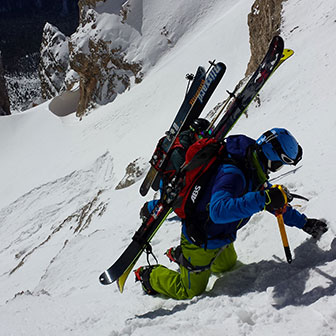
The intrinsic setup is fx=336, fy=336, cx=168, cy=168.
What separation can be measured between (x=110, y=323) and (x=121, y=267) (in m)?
0.82

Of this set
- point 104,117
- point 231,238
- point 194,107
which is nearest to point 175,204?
point 231,238

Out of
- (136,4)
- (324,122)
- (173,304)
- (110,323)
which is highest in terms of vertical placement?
(136,4)

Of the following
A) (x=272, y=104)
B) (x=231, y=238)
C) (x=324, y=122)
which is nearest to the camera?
(x=231, y=238)

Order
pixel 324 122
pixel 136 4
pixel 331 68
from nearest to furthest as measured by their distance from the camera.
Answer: pixel 324 122 → pixel 331 68 → pixel 136 4

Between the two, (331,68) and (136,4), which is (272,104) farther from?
(136,4)

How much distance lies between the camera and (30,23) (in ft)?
503

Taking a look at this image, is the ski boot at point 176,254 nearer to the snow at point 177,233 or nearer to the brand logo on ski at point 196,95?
the snow at point 177,233

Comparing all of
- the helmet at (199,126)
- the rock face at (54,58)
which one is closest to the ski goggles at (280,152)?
the helmet at (199,126)

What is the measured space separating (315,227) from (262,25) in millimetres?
10084

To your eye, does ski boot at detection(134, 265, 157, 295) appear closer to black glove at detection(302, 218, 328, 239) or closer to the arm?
the arm

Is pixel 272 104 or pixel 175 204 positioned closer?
pixel 175 204

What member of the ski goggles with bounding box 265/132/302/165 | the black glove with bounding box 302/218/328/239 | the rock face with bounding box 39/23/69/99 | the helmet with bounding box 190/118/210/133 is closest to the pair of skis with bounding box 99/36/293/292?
the helmet with bounding box 190/118/210/133

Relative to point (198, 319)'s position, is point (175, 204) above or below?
above

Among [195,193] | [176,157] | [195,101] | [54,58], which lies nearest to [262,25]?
[195,101]
